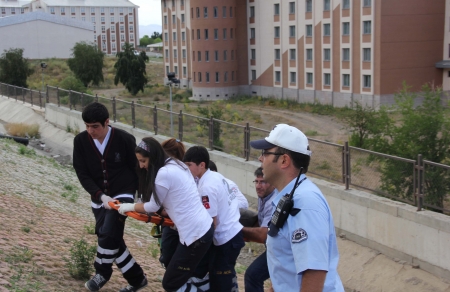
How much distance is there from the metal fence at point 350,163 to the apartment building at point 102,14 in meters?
111

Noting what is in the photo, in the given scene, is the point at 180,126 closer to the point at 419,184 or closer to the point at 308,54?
the point at 419,184

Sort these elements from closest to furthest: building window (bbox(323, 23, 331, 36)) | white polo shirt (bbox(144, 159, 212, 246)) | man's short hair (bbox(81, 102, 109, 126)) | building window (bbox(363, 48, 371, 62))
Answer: white polo shirt (bbox(144, 159, 212, 246))
man's short hair (bbox(81, 102, 109, 126))
building window (bbox(363, 48, 371, 62))
building window (bbox(323, 23, 331, 36))

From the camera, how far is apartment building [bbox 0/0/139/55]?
414ft

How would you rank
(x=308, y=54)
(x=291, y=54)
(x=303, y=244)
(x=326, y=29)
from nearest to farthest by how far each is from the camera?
(x=303, y=244) → (x=326, y=29) → (x=308, y=54) → (x=291, y=54)

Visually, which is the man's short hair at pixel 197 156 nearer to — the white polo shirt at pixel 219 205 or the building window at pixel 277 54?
the white polo shirt at pixel 219 205

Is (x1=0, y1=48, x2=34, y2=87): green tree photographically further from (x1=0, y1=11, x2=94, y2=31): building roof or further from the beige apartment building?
(x1=0, y1=11, x2=94, y2=31): building roof

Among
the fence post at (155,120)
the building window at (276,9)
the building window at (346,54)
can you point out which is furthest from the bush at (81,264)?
the building window at (276,9)

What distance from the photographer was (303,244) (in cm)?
315

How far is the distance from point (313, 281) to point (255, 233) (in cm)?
260

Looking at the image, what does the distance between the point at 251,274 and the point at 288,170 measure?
2611 millimetres

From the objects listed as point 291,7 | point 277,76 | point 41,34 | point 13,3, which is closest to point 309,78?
point 277,76

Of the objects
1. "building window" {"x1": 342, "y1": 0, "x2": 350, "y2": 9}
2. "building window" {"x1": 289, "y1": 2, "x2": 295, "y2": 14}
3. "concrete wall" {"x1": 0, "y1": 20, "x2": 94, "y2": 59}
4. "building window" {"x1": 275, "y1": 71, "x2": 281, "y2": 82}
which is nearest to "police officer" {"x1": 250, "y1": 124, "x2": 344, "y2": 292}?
"building window" {"x1": 342, "y1": 0, "x2": 350, "y2": 9}

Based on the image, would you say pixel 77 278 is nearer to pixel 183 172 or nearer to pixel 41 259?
pixel 41 259

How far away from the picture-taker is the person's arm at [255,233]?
5.69 meters
